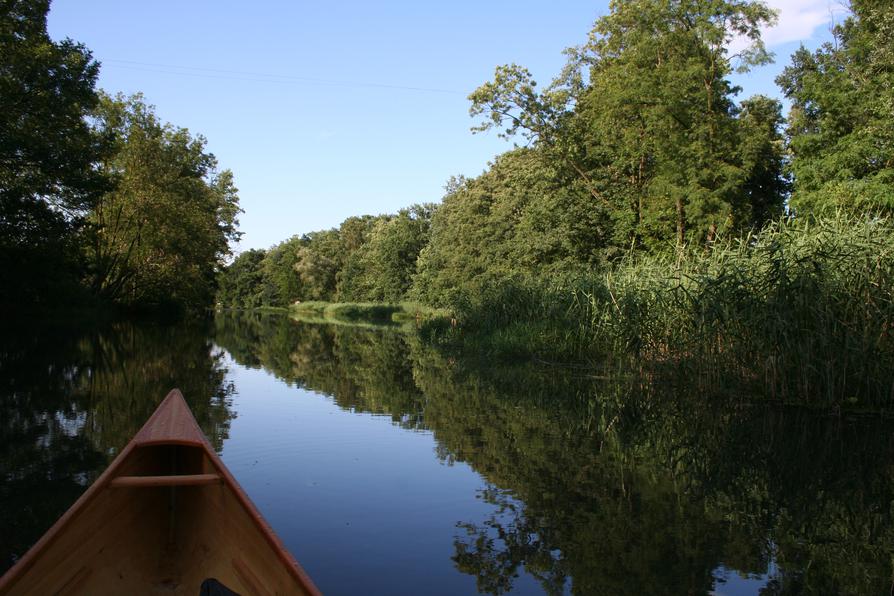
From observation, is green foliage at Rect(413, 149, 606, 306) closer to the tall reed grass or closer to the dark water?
the tall reed grass

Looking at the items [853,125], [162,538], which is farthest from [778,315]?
[853,125]

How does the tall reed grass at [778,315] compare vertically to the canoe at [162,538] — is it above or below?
above

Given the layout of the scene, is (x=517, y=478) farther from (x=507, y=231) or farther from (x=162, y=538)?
(x=507, y=231)

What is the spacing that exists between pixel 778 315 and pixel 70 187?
2130cm

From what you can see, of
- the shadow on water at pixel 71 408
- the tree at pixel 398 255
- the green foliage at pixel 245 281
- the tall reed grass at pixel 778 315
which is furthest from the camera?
the green foliage at pixel 245 281

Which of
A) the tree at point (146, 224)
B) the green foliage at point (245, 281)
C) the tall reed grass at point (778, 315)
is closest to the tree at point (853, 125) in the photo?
the tall reed grass at point (778, 315)

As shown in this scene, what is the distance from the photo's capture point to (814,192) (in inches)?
877

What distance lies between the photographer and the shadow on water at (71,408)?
5.23m

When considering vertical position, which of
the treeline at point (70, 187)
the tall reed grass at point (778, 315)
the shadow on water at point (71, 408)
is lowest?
the shadow on water at point (71, 408)

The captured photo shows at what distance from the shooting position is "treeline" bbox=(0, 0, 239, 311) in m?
20.7

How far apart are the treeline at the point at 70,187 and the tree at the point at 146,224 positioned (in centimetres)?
6

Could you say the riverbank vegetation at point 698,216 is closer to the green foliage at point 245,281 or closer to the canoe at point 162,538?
the canoe at point 162,538

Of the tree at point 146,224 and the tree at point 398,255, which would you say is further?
the tree at point 398,255

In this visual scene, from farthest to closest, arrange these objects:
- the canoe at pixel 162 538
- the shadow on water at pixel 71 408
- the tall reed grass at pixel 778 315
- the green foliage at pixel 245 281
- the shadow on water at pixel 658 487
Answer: the green foliage at pixel 245 281 → the tall reed grass at pixel 778 315 → the shadow on water at pixel 71 408 → the shadow on water at pixel 658 487 → the canoe at pixel 162 538
